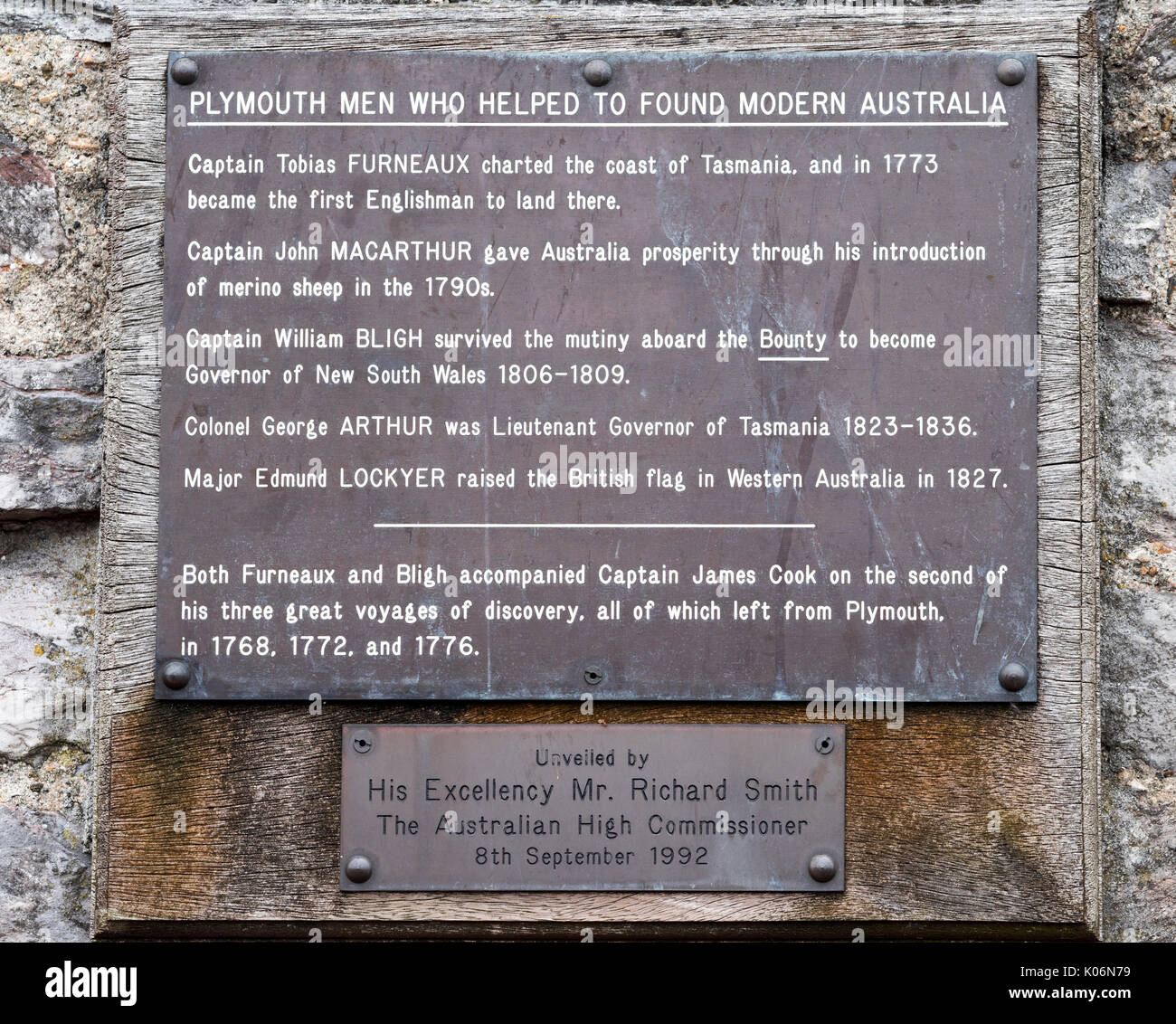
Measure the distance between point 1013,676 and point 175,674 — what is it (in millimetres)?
1502

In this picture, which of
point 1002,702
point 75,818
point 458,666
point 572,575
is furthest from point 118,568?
point 1002,702

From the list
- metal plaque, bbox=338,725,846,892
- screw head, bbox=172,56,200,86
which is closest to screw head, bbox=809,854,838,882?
metal plaque, bbox=338,725,846,892

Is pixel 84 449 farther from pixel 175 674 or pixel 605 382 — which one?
pixel 605 382

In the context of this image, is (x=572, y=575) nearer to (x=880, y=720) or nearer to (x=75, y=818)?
(x=880, y=720)

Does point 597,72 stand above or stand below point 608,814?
above

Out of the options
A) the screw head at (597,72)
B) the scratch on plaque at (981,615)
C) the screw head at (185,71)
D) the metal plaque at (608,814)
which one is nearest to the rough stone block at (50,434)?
the screw head at (185,71)

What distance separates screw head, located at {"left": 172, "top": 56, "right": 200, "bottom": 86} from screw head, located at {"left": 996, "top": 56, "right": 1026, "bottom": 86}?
1.48 metres

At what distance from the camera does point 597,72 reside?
1812 millimetres

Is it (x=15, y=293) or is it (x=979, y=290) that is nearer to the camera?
(x=979, y=290)

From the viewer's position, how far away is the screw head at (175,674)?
69.6 inches

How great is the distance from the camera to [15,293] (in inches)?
74.9

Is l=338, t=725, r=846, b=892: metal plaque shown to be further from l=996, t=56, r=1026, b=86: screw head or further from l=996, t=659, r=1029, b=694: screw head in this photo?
l=996, t=56, r=1026, b=86: screw head

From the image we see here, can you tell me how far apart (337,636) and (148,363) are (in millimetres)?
616

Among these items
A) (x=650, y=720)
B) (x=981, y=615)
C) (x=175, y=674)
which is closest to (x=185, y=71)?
(x=175, y=674)
